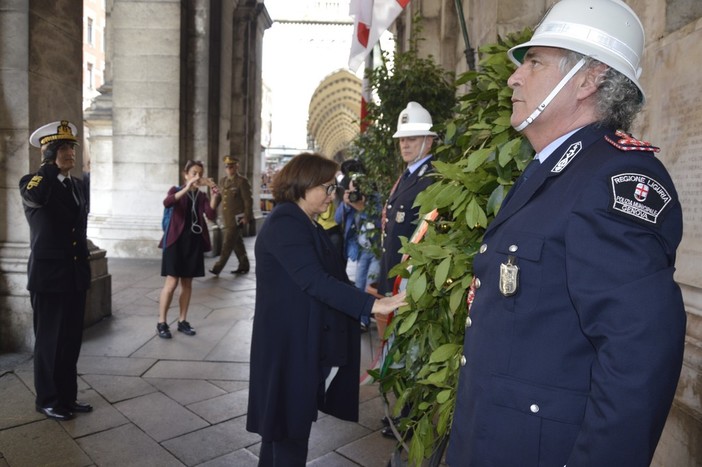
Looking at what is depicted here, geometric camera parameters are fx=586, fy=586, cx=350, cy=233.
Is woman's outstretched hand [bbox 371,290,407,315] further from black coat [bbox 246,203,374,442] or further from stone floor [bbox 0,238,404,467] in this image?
stone floor [bbox 0,238,404,467]

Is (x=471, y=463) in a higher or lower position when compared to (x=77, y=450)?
higher

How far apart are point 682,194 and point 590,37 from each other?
57.6 inches

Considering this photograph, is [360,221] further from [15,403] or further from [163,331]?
[15,403]

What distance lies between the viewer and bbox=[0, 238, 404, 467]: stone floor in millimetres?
3420

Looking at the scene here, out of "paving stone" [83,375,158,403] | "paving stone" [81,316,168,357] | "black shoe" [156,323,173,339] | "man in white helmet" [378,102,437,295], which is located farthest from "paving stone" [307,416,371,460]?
"black shoe" [156,323,173,339]

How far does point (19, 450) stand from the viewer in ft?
11.2

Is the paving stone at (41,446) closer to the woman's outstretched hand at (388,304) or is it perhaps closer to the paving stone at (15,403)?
the paving stone at (15,403)

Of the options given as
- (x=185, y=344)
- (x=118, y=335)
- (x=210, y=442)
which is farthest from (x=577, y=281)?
(x=118, y=335)

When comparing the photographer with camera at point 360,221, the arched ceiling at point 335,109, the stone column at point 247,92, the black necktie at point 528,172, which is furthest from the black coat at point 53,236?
the arched ceiling at point 335,109

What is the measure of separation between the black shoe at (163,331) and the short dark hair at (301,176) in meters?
3.52

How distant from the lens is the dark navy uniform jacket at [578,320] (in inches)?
48.4

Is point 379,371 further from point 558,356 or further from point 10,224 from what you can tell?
point 10,224

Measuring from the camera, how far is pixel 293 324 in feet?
8.50

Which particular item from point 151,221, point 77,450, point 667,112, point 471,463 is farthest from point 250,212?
point 471,463
